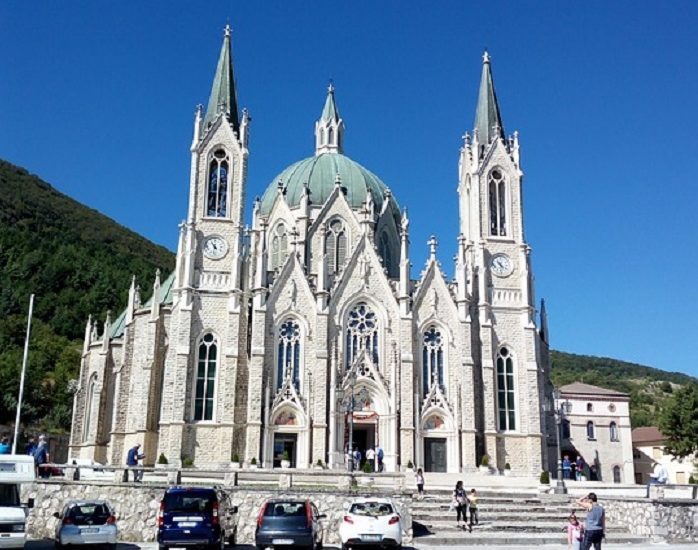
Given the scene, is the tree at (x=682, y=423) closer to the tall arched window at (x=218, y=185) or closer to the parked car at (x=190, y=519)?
the tall arched window at (x=218, y=185)

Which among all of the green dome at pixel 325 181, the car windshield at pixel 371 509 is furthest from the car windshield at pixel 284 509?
the green dome at pixel 325 181

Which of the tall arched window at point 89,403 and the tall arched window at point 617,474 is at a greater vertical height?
the tall arched window at point 89,403

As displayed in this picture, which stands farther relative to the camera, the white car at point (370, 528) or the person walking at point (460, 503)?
the person walking at point (460, 503)

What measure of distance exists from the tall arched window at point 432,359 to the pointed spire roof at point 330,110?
78.7ft

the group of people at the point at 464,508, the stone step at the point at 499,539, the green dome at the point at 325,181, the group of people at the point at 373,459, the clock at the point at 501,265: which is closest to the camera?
the stone step at the point at 499,539

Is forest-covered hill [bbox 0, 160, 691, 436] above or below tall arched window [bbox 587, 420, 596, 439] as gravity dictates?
above

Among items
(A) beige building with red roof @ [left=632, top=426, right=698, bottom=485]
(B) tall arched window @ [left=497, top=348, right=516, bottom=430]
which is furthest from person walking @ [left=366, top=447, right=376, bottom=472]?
(A) beige building with red roof @ [left=632, top=426, right=698, bottom=485]

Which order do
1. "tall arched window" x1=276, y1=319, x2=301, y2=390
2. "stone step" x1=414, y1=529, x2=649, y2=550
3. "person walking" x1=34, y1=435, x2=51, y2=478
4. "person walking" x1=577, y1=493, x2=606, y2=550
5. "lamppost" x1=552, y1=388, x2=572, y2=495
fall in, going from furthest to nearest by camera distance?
1. "tall arched window" x1=276, y1=319, x2=301, y2=390
2. "lamppost" x1=552, y1=388, x2=572, y2=495
3. "person walking" x1=34, y1=435, x2=51, y2=478
4. "stone step" x1=414, y1=529, x2=649, y2=550
5. "person walking" x1=577, y1=493, x2=606, y2=550

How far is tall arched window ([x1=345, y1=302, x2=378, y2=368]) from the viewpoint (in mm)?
46219

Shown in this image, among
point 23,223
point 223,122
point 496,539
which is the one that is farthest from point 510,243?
point 23,223

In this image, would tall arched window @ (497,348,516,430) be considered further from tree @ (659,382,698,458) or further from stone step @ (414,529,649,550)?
stone step @ (414,529,649,550)

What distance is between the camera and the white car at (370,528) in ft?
69.1

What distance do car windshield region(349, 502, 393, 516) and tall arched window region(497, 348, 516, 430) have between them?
85.3ft

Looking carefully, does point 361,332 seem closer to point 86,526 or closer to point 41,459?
point 41,459
